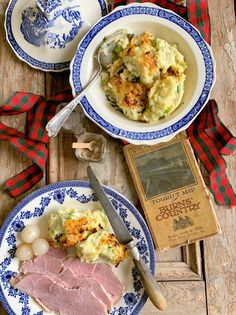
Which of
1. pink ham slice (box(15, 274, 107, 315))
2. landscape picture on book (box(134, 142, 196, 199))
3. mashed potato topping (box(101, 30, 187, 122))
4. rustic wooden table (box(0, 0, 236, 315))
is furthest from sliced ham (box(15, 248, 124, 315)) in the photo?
mashed potato topping (box(101, 30, 187, 122))

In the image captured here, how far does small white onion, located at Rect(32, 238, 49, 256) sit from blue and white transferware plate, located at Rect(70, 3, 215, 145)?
273 mm

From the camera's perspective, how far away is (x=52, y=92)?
1477 millimetres

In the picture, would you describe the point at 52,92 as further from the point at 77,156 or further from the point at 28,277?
the point at 28,277

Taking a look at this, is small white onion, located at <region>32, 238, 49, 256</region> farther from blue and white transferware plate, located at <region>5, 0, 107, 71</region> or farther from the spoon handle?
blue and white transferware plate, located at <region>5, 0, 107, 71</region>

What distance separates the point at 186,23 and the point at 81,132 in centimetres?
33

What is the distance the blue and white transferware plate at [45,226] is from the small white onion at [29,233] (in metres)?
0.02

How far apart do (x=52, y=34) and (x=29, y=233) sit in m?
0.45

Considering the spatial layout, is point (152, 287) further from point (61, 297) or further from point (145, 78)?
point (145, 78)

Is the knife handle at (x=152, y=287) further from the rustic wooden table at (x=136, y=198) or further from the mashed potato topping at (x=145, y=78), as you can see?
the mashed potato topping at (x=145, y=78)

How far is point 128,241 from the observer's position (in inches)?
54.2

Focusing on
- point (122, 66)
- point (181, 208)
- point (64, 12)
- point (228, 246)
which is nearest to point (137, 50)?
point (122, 66)

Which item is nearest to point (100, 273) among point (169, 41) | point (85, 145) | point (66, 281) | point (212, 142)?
point (66, 281)

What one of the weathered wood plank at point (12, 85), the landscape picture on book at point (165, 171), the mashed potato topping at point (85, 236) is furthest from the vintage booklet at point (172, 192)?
the weathered wood plank at point (12, 85)

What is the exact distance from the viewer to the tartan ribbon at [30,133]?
1.42m
